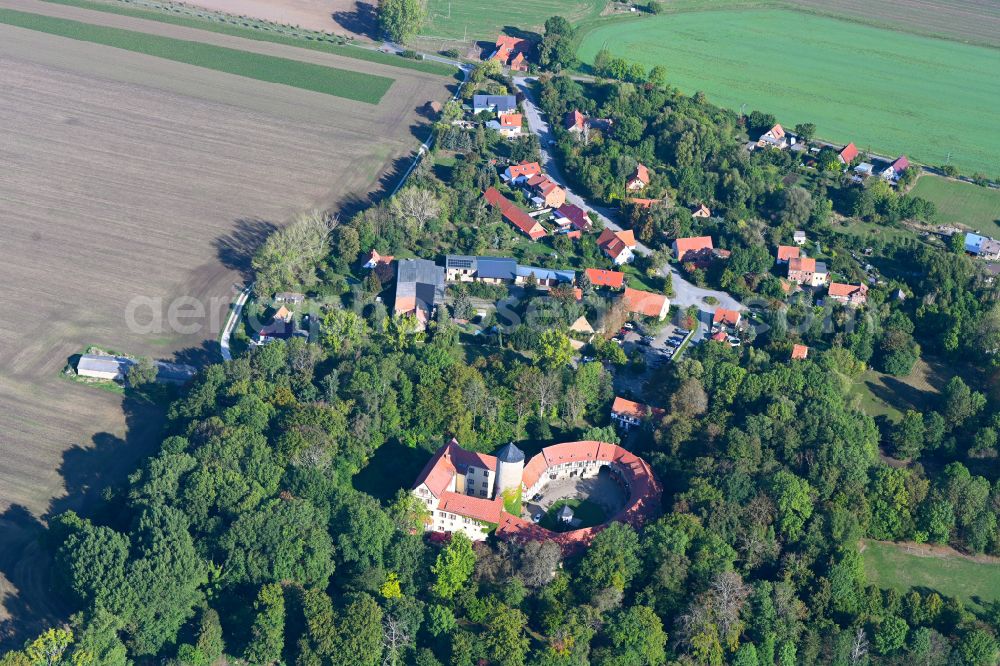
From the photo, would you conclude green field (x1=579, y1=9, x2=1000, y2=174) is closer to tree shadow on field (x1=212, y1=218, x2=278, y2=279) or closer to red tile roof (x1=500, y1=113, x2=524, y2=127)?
red tile roof (x1=500, y1=113, x2=524, y2=127)


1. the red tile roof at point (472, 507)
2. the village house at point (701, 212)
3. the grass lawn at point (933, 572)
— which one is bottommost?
the grass lawn at point (933, 572)

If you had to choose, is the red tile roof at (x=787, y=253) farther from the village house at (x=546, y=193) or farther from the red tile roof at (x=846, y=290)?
the village house at (x=546, y=193)

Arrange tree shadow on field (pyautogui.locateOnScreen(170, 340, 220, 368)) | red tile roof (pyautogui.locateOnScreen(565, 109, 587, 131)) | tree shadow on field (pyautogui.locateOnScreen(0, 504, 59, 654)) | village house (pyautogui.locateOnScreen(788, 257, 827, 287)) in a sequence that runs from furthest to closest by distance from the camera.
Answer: red tile roof (pyautogui.locateOnScreen(565, 109, 587, 131)), village house (pyautogui.locateOnScreen(788, 257, 827, 287)), tree shadow on field (pyautogui.locateOnScreen(170, 340, 220, 368)), tree shadow on field (pyautogui.locateOnScreen(0, 504, 59, 654))

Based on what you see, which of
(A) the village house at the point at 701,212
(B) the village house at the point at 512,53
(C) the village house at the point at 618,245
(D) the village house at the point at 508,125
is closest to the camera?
(C) the village house at the point at 618,245

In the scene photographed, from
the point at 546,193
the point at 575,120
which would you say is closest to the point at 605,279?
the point at 546,193

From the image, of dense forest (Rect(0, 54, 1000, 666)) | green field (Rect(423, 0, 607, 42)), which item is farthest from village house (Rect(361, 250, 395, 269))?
green field (Rect(423, 0, 607, 42))

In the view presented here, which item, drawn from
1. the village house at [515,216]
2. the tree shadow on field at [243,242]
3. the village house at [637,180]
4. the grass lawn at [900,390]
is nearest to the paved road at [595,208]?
the village house at [637,180]
